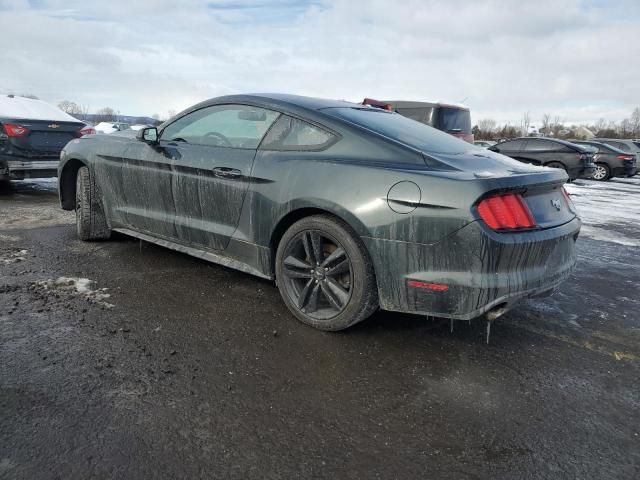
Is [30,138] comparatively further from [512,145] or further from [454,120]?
[512,145]

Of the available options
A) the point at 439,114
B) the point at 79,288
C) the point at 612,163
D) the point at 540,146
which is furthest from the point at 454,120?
the point at 79,288

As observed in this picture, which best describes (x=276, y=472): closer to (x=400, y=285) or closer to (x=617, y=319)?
(x=400, y=285)

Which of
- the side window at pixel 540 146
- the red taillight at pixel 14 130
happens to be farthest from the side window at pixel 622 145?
the red taillight at pixel 14 130

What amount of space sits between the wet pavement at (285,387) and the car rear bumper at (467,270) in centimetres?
35

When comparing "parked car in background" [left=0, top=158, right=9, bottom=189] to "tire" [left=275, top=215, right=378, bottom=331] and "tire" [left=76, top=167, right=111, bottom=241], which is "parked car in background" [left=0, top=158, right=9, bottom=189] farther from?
"tire" [left=275, top=215, right=378, bottom=331]

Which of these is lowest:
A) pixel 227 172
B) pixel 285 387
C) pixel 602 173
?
pixel 285 387

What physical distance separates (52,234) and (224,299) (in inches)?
107

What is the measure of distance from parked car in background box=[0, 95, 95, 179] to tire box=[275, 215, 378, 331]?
5953 millimetres

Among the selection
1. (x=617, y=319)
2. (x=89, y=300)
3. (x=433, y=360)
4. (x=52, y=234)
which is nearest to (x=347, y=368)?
(x=433, y=360)

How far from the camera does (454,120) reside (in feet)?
38.5

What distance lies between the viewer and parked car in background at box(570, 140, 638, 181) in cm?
1750

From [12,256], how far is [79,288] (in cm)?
118

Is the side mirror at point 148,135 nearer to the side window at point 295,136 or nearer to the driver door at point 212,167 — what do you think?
the driver door at point 212,167

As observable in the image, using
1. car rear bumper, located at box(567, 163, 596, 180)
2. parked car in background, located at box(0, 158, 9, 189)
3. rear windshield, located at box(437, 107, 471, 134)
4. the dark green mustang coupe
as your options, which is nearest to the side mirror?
the dark green mustang coupe
